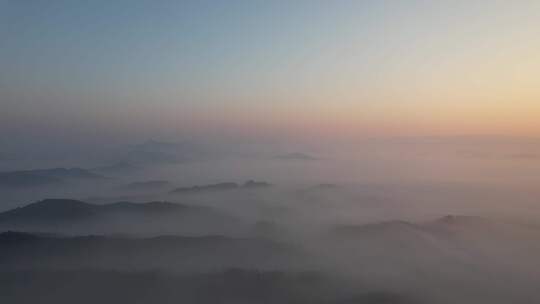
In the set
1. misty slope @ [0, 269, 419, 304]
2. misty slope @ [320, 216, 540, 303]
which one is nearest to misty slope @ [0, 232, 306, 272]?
misty slope @ [0, 269, 419, 304]

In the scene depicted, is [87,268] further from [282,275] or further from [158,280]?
[282,275]

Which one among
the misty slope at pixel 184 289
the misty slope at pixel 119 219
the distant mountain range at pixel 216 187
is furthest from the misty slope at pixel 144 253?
the distant mountain range at pixel 216 187

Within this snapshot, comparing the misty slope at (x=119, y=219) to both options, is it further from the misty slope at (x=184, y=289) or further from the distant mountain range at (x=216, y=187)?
the distant mountain range at (x=216, y=187)

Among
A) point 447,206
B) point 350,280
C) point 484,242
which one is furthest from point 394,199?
point 350,280

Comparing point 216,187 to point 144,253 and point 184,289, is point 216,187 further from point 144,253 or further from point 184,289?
point 184,289

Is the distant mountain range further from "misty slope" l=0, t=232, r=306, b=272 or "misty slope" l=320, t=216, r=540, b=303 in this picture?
"misty slope" l=320, t=216, r=540, b=303

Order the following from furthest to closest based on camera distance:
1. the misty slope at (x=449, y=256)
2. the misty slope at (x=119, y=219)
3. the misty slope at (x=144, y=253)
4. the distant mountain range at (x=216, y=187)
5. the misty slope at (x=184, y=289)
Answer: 1. the distant mountain range at (x=216, y=187)
2. the misty slope at (x=119, y=219)
3. the misty slope at (x=144, y=253)
4. the misty slope at (x=449, y=256)
5. the misty slope at (x=184, y=289)
